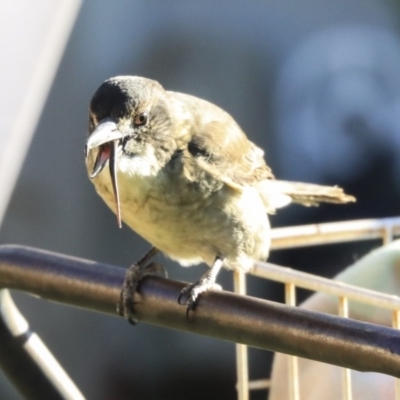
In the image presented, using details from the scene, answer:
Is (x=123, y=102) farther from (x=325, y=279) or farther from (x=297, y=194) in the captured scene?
(x=297, y=194)

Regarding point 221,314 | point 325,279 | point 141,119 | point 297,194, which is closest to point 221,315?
point 221,314

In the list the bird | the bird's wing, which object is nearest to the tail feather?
the bird's wing

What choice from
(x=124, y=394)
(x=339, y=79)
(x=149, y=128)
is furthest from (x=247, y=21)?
(x=149, y=128)

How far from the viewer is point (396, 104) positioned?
416 centimetres

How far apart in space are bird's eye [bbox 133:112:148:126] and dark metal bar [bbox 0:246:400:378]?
438 millimetres

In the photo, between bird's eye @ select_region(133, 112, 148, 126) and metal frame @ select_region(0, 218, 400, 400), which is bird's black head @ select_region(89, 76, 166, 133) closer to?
bird's eye @ select_region(133, 112, 148, 126)

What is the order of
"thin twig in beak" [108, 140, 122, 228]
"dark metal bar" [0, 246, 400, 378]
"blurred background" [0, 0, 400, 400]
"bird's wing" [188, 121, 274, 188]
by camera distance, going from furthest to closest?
"blurred background" [0, 0, 400, 400]
"bird's wing" [188, 121, 274, 188]
"thin twig in beak" [108, 140, 122, 228]
"dark metal bar" [0, 246, 400, 378]

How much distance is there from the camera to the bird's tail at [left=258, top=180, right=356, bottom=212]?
2.71 meters

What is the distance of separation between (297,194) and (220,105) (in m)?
1.36

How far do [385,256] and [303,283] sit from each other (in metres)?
0.41

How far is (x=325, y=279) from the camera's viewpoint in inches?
68.1

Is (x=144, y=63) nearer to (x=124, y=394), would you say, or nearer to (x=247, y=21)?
(x=247, y=21)

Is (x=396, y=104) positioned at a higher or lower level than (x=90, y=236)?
higher

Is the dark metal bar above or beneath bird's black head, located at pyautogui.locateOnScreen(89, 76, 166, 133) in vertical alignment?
beneath
